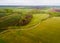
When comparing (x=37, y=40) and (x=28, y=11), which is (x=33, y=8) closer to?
(x=28, y=11)

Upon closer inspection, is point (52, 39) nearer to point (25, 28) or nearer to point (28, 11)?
point (25, 28)

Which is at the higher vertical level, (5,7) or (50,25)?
(5,7)

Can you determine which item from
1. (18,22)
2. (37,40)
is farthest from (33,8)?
(37,40)
